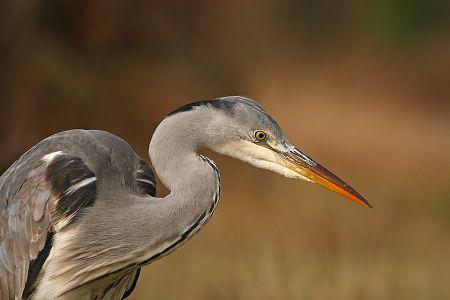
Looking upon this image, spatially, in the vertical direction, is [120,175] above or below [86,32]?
below

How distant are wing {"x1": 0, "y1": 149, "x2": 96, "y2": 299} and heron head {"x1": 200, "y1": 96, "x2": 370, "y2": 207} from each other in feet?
1.57

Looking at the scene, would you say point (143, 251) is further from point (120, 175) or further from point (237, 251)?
point (237, 251)

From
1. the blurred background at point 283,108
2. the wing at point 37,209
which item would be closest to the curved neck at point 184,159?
the wing at point 37,209

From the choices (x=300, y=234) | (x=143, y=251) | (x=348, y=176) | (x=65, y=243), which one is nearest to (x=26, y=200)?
(x=65, y=243)

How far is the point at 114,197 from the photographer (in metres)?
3.57

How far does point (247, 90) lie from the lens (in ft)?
27.1

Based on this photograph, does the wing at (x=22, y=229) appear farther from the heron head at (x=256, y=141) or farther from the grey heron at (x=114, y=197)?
the heron head at (x=256, y=141)

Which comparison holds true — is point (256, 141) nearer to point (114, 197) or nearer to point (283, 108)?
point (114, 197)

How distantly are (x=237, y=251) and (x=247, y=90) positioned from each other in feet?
9.99

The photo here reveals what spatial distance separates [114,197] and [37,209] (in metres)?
0.26

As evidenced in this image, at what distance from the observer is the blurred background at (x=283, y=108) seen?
5.33 meters

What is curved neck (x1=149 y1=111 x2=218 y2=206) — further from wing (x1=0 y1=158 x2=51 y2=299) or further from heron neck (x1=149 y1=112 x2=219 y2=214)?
wing (x1=0 y1=158 x2=51 y2=299)

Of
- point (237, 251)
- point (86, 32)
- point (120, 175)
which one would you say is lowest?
point (237, 251)

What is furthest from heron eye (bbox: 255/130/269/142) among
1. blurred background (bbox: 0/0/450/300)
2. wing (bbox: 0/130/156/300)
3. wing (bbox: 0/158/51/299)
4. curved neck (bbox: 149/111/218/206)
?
blurred background (bbox: 0/0/450/300)
